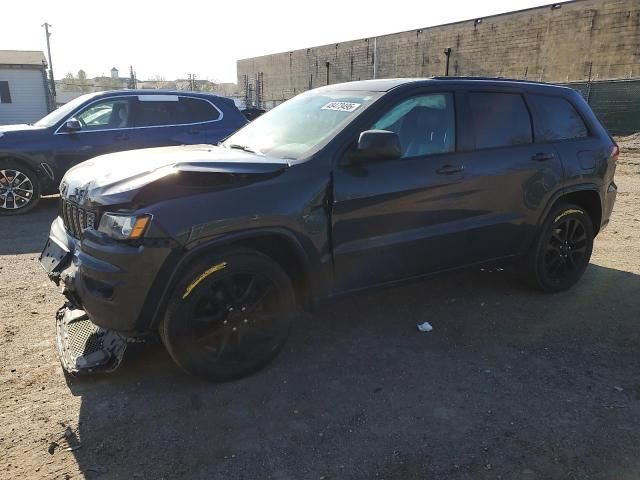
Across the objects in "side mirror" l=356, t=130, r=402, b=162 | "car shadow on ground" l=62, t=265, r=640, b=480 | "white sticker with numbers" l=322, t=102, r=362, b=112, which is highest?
"white sticker with numbers" l=322, t=102, r=362, b=112

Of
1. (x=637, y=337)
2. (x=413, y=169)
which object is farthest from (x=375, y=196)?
(x=637, y=337)

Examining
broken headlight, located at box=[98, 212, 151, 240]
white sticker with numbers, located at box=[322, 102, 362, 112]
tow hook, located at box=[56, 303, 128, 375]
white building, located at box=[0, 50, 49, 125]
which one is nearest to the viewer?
broken headlight, located at box=[98, 212, 151, 240]

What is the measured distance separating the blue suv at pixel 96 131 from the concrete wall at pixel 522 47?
80.5 ft

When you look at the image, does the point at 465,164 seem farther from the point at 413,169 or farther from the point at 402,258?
the point at 402,258

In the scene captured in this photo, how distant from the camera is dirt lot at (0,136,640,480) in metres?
2.49

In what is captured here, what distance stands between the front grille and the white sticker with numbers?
1.83m

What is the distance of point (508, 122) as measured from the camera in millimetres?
4129

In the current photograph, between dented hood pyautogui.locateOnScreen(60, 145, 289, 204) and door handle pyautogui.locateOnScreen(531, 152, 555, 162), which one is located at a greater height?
dented hood pyautogui.locateOnScreen(60, 145, 289, 204)

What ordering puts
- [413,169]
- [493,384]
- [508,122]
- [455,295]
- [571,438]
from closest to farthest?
[571,438]
[493,384]
[413,169]
[508,122]
[455,295]

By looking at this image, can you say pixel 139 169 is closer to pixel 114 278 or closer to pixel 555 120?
pixel 114 278

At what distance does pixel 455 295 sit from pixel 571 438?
2022 millimetres

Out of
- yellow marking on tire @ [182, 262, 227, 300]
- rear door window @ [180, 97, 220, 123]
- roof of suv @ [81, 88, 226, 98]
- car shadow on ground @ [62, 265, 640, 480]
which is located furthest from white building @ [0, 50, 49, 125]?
yellow marking on tire @ [182, 262, 227, 300]

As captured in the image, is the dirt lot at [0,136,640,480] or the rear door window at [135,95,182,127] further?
the rear door window at [135,95,182,127]

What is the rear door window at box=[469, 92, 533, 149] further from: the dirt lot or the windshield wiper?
the windshield wiper
